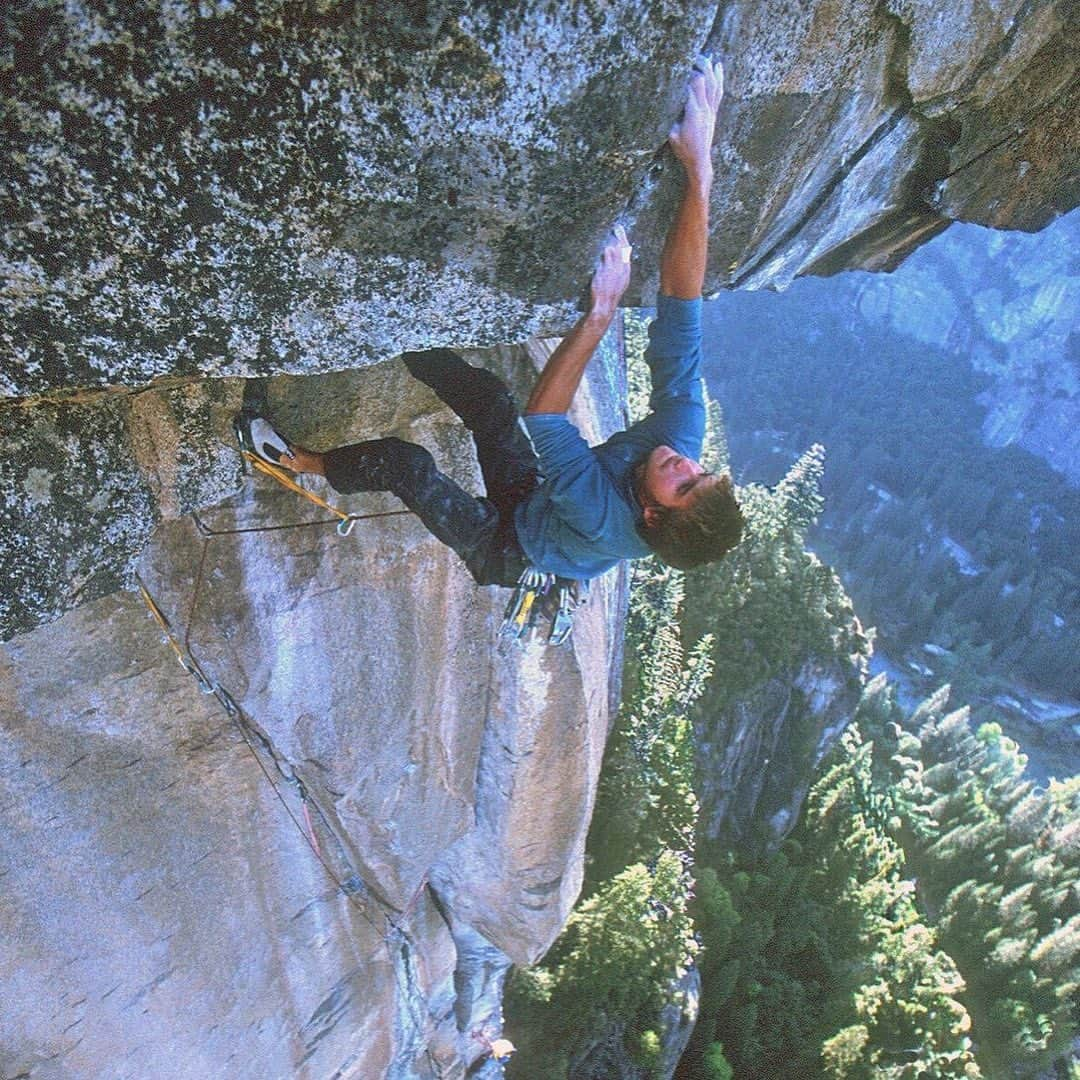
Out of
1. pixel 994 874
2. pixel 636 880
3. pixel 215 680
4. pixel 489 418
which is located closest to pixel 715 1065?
pixel 636 880

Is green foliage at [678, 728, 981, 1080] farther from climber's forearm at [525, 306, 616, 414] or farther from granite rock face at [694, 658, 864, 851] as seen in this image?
climber's forearm at [525, 306, 616, 414]

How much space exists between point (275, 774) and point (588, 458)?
110 inches

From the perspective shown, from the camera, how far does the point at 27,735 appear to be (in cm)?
320

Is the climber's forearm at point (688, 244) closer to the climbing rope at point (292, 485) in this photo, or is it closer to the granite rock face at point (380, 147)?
the granite rock face at point (380, 147)

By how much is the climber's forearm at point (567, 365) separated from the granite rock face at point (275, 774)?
1268 millimetres

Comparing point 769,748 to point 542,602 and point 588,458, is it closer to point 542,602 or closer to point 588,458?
point 542,602

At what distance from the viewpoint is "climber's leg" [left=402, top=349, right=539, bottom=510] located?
3182 mm

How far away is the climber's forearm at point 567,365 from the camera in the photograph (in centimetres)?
245

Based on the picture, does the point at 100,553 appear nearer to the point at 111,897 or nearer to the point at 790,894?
the point at 111,897

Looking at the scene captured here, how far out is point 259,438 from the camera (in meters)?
3.06

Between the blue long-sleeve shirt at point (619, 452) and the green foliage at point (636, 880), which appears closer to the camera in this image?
the blue long-sleeve shirt at point (619, 452)

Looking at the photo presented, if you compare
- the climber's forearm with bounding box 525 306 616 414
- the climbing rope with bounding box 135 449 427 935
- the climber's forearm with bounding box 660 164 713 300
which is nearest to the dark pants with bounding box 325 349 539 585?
the climbing rope with bounding box 135 449 427 935

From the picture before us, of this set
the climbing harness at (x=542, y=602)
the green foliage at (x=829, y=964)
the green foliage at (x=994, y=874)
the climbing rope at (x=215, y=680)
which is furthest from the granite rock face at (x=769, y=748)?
the climbing harness at (x=542, y=602)

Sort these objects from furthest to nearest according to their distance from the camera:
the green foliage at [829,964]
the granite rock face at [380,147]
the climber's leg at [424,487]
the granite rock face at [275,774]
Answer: the green foliage at [829,964], the granite rock face at [275,774], the climber's leg at [424,487], the granite rock face at [380,147]
